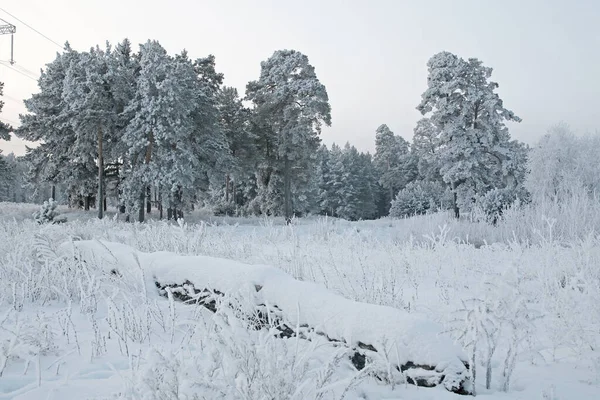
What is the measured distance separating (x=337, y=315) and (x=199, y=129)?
22.7m

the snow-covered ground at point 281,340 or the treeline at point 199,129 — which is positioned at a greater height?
the treeline at point 199,129

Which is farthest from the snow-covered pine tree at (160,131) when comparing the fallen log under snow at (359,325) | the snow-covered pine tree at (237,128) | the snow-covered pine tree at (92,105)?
the fallen log under snow at (359,325)

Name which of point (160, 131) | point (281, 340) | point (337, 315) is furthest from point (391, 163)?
point (281, 340)

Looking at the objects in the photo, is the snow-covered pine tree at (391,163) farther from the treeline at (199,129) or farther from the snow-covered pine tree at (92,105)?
the snow-covered pine tree at (92,105)

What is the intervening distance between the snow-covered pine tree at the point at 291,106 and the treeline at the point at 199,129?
8cm

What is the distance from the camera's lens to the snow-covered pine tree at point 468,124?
24.4 meters

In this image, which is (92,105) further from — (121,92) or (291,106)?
(291,106)

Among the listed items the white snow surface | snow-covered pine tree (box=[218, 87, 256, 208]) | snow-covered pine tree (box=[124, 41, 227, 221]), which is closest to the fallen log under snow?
the white snow surface

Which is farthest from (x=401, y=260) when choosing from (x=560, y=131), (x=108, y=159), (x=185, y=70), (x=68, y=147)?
(x=560, y=131)

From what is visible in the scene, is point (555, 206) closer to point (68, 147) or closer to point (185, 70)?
point (185, 70)

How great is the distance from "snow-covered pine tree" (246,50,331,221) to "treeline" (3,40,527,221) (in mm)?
77

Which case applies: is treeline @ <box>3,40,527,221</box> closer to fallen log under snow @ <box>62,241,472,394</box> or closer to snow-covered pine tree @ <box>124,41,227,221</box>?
snow-covered pine tree @ <box>124,41,227,221</box>

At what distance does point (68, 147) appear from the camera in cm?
2470

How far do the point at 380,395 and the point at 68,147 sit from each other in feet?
87.4
